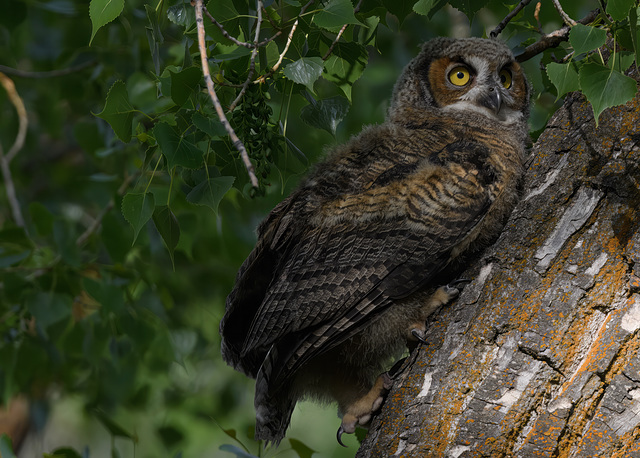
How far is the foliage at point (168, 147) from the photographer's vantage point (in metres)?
1.82

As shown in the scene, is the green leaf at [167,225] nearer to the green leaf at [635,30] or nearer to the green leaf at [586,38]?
the green leaf at [586,38]

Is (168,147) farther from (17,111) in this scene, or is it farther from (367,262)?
(17,111)

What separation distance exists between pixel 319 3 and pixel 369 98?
2.54 m

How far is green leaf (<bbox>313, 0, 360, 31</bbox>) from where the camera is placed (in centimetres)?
169

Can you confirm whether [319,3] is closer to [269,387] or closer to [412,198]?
[412,198]

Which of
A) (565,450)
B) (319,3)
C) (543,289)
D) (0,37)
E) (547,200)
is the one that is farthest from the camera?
(0,37)

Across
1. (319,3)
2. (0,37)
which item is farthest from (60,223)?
(0,37)

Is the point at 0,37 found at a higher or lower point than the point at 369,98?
lower

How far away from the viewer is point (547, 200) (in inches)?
68.0

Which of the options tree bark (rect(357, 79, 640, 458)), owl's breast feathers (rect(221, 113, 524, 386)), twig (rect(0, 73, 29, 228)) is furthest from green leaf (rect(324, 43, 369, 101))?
twig (rect(0, 73, 29, 228))

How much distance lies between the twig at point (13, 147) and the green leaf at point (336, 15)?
3003 millimetres

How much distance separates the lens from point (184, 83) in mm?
1752

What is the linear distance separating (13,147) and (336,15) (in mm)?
3269

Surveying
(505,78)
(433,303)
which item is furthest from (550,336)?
(505,78)
